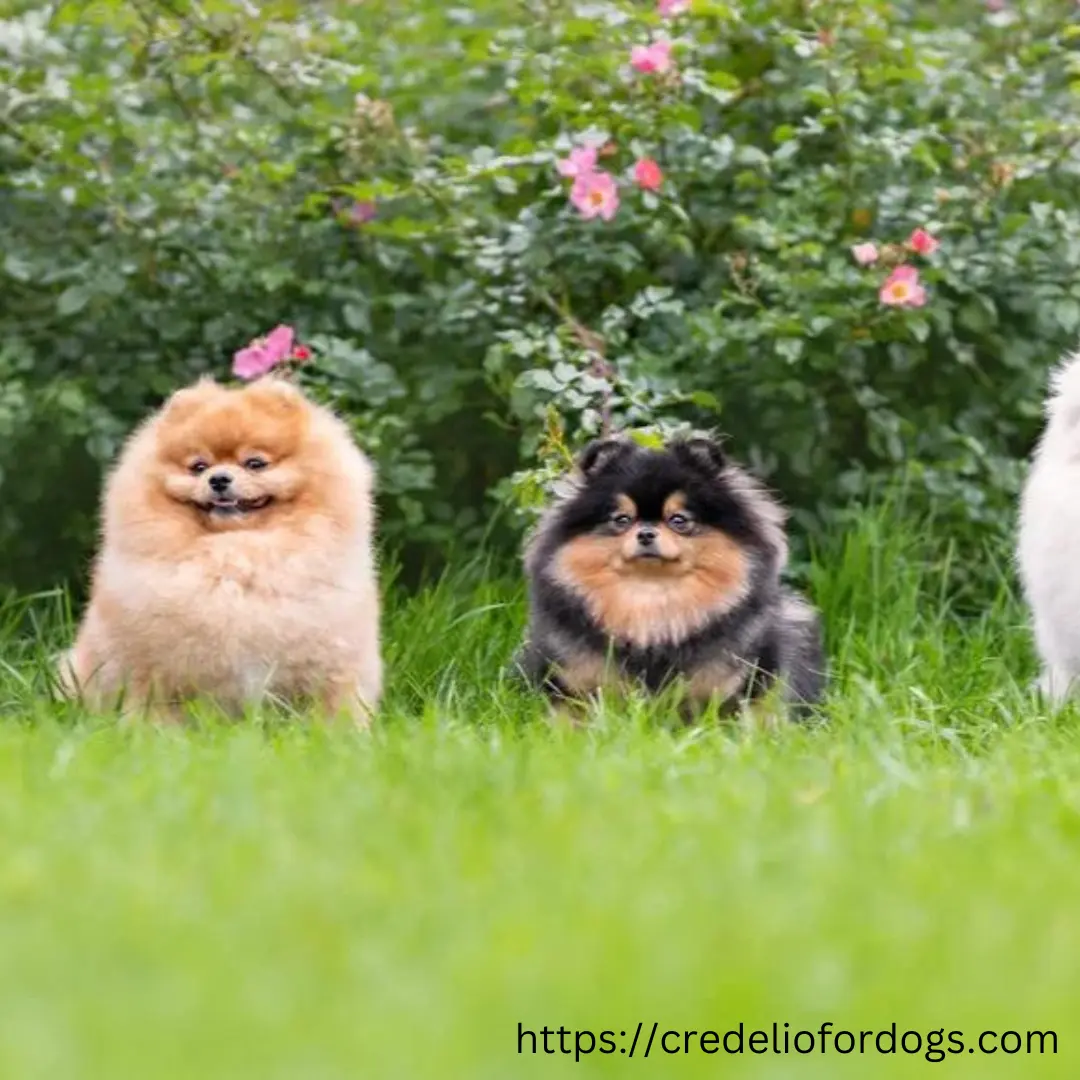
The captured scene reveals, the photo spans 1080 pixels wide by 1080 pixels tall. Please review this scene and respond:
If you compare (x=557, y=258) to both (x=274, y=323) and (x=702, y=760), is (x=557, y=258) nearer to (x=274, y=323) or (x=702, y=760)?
(x=274, y=323)

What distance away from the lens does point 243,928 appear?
2.77 m

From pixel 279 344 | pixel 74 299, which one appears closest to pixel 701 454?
pixel 279 344

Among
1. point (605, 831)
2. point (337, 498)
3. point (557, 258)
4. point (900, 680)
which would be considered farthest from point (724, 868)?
point (557, 258)

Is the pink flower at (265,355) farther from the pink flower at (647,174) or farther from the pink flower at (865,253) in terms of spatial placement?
the pink flower at (865,253)

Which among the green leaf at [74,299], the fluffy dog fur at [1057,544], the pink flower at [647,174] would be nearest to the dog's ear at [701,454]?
the fluffy dog fur at [1057,544]

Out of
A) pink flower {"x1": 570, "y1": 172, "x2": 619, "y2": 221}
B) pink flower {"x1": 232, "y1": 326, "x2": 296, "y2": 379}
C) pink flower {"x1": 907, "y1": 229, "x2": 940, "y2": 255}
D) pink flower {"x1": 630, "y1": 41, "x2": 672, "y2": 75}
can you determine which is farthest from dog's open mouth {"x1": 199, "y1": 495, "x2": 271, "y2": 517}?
pink flower {"x1": 907, "y1": 229, "x2": 940, "y2": 255}

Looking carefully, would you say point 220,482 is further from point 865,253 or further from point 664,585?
point 865,253

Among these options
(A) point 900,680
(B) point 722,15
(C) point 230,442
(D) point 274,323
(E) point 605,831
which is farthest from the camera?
(D) point 274,323

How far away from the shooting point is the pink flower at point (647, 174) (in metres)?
5.98

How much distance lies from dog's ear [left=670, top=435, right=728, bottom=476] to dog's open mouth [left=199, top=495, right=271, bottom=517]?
1081mm

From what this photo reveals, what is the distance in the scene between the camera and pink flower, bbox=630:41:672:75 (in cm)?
599

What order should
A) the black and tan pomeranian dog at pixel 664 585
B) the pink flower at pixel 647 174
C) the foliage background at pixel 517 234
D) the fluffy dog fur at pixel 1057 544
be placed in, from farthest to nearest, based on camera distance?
the foliage background at pixel 517 234, the pink flower at pixel 647 174, the fluffy dog fur at pixel 1057 544, the black and tan pomeranian dog at pixel 664 585

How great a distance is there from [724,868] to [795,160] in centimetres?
407

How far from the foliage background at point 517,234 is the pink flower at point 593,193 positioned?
15 cm
